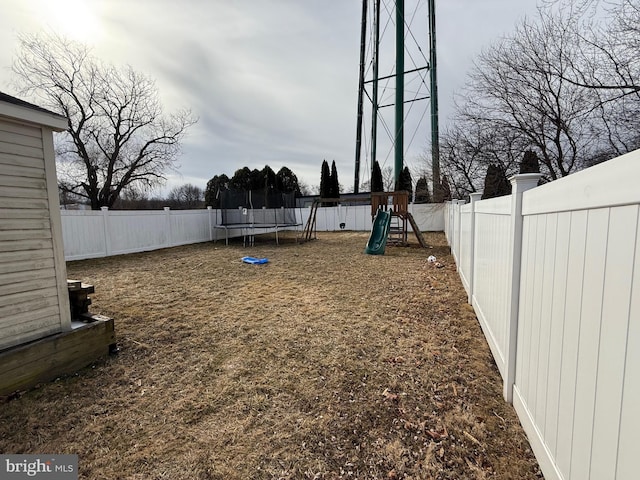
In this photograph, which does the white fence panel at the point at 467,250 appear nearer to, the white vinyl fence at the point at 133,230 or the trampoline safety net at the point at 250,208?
the trampoline safety net at the point at 250,208

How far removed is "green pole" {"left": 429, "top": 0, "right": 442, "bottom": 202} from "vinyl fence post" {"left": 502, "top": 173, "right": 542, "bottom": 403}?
1098cm

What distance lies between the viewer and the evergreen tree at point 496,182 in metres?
9.47

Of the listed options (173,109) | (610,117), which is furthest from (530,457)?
(173,109)

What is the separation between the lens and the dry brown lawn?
1.52 meters

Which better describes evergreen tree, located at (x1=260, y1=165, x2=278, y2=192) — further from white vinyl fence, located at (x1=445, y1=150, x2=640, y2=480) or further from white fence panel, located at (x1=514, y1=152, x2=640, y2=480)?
white fence panel, located at (x1=514, y1=152, x2=640, y2=480)

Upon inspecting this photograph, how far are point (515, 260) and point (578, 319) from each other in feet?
2.81

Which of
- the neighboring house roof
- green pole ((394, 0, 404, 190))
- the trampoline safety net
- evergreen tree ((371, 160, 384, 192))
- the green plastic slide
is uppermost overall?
green pole ((394, 0, 404, 190))

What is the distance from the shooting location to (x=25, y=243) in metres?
2.21

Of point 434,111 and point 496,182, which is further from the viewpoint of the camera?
point 434,111

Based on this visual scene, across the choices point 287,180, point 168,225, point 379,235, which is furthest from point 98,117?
point 287,180

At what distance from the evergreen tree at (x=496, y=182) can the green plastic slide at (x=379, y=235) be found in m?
3.62

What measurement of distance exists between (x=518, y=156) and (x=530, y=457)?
9644 millimetres

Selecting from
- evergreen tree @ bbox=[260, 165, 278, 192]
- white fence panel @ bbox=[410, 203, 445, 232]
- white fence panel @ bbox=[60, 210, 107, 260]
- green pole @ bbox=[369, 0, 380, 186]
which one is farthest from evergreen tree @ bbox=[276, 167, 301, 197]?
A: white fence panel @ bbox=[60, 210, 107, 260]

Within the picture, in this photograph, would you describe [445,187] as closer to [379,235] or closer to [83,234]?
[379,235]
